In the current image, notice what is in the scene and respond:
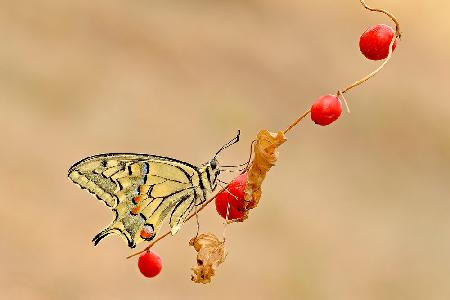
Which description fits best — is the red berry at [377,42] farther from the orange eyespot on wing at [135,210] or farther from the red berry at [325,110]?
the orange eyespot on wing at [135,210]

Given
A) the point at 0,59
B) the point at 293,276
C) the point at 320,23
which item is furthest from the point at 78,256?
the point at 320,23

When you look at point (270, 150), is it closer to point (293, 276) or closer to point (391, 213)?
point (293, 276)

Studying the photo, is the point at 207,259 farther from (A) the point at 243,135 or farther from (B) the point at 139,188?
(A) the point at 243,135

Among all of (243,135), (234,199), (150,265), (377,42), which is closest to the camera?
(377,42)

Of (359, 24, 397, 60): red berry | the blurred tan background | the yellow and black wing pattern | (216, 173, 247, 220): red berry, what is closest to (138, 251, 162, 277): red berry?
the yellow and black wing pattern

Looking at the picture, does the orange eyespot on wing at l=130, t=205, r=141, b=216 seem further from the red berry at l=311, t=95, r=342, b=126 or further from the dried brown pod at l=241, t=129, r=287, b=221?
the red berry at l=311, t=95, r=342, b=126

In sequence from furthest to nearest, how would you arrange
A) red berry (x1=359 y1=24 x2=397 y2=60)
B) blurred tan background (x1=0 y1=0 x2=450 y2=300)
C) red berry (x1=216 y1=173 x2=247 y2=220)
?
blurred tan background (x1=0 y1=0 x2=450 y2=300) → red berry (x1=216 y1=173 x2=247 y2=220) → red berry (x1=359 y1=24 x2=397 y2=60)

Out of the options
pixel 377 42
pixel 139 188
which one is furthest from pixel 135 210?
pixel 377 42
